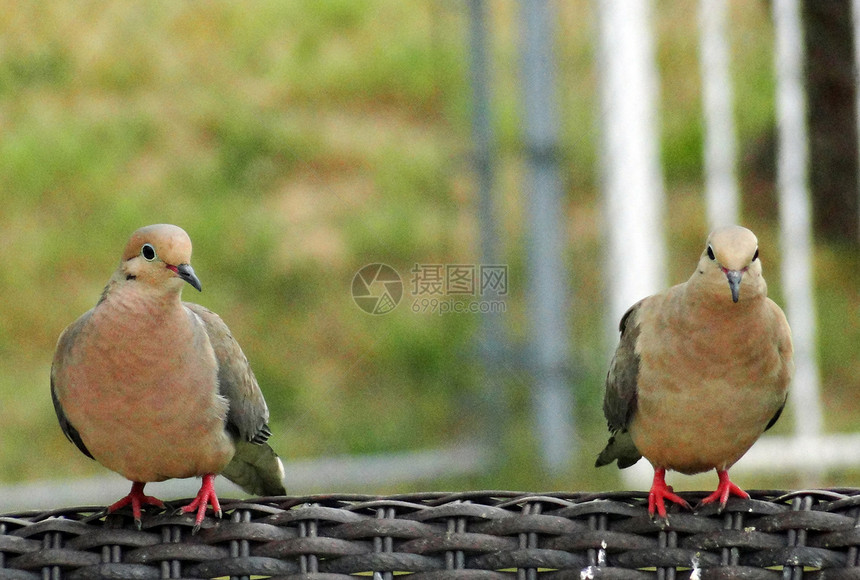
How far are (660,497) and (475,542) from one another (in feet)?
0.78

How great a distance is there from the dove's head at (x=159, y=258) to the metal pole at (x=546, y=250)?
1.87 metres

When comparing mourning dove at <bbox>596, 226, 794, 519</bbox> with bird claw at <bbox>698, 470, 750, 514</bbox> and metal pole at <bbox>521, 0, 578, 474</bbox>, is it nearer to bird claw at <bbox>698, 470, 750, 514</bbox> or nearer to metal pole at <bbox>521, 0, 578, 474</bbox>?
bird claw at <bbox>698, 470, 750, 514</bbox>

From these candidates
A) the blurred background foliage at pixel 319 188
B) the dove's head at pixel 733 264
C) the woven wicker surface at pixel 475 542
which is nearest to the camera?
the woven wicker surface at pixel 475 542

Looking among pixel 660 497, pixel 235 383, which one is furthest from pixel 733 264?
pixel 235 383

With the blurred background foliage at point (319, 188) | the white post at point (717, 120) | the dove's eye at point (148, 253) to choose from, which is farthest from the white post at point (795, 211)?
the dove's eye at point (148, 253)

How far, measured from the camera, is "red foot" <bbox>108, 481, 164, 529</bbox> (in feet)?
4.52

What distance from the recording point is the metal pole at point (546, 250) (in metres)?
3.25

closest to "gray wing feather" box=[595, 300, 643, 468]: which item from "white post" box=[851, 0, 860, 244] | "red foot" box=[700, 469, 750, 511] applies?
"red foot" box=[700, 469, 750, 511]

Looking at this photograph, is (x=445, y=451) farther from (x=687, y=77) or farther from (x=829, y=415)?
(x=687, y=77)

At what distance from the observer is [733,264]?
4.88 ft

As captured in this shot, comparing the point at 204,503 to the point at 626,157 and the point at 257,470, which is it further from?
the point at 626,157

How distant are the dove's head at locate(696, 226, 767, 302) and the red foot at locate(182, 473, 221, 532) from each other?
0.75m

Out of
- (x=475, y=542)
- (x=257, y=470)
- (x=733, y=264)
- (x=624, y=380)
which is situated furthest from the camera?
(x=257, y=470)

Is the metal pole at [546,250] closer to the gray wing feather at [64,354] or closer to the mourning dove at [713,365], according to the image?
the mourning dove at [713,365]
